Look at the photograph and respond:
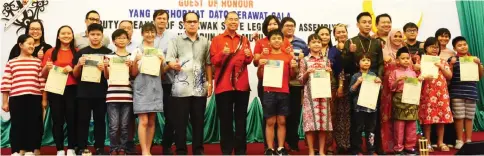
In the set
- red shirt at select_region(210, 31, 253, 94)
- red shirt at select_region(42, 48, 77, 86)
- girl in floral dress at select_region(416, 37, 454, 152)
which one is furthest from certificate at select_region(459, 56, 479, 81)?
red shirt at select_region(42, 48, 77, 86)

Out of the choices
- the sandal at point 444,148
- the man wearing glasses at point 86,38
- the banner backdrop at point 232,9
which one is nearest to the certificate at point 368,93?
the sandal at point 444,148

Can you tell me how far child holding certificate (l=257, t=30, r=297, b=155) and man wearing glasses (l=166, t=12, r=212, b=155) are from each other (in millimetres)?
508

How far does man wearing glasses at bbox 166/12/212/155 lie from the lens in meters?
4.23

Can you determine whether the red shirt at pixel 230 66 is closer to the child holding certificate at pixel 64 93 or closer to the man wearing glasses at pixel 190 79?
the man wearing glasses at pixel 190 79

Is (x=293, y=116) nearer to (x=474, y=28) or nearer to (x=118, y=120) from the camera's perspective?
(x=118, y=120)

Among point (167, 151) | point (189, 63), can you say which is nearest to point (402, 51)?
point (189, 63)

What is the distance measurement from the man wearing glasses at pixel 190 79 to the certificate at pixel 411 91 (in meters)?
1.68

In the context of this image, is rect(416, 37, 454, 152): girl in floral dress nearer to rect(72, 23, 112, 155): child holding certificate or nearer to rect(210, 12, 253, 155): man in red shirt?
rect(210, 12, 253, 155): man in red shirt

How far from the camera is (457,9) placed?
6457mm

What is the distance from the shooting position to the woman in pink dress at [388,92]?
4.51 metres

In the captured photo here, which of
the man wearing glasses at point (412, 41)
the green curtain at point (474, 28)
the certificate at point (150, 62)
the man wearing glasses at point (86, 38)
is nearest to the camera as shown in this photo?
the certificate at point (150, 62)

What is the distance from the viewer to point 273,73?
4.17 m

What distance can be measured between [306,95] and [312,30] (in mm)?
1930

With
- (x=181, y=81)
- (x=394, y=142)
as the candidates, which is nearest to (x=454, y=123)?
(x=394, y=142)
